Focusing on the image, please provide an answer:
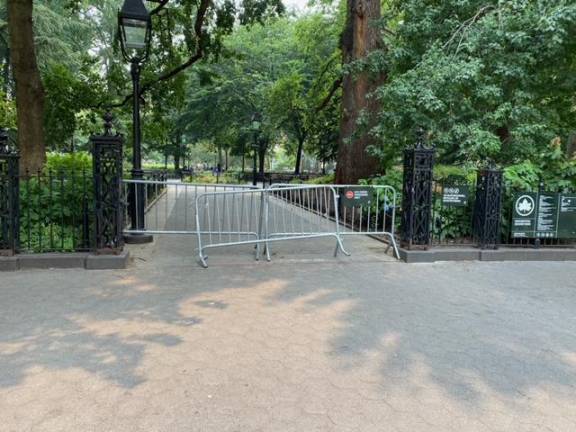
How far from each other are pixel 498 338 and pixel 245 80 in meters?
26.9

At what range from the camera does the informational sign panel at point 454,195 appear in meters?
7.84

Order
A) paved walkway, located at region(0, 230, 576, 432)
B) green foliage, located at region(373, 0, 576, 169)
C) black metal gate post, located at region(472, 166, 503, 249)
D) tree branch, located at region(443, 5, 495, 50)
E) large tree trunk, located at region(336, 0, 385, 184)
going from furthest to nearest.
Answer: large tree trunk, located at region(336, 0, 385, 184) → tree branch, located at region(443, 5, 495, 50) → green foliage, located at region(373, 0, 576, 169) → black metal gate post, located at region(472, 166, 503, 249) → paved walkway, located at region(0, 230, 576, 432)

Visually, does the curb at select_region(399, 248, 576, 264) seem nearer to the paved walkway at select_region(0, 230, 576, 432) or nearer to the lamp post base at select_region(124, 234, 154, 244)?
the paved walkway at select_region(0, 230, 576, 432)

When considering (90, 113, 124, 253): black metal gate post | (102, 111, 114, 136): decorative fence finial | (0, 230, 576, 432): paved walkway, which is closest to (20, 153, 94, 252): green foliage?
(90, 113, 124, 253): black metal gate post

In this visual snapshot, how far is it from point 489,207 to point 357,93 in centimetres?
608

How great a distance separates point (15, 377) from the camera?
11.1ft

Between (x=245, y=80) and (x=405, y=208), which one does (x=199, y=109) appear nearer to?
(x=245, y=80)

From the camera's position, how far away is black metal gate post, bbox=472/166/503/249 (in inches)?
303

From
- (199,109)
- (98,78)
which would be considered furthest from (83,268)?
(199,109)

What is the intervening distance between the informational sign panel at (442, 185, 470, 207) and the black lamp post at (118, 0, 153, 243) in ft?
17.3

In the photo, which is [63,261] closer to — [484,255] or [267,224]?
[267,224]

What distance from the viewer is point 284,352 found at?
3916mm

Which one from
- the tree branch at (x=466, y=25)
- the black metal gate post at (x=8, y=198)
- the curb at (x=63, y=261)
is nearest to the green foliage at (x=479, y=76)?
the tree branch at (x=466, y=25)

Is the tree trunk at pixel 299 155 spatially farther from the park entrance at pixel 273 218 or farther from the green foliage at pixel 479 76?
the green foliage at pixel 479 76
